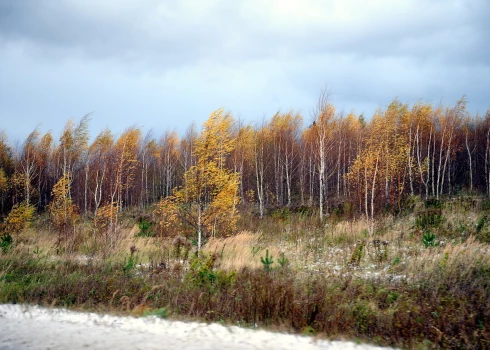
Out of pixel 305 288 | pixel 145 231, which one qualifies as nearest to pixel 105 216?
pixel 145 231

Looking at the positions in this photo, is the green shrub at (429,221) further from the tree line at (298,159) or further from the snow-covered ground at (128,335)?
the snow-covered ground at (128,335)

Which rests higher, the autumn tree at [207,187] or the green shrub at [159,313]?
the autumn tree at [207,187]

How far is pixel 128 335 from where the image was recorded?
456cm

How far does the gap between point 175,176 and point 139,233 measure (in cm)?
3085

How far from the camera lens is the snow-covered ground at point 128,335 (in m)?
4.23

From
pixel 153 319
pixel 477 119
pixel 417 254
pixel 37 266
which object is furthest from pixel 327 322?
pixel 477 119

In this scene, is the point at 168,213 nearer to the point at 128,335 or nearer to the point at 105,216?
the point at 105,216

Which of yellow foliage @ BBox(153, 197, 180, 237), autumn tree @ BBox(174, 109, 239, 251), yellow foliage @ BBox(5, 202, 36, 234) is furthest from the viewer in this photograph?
yellow foliage @ BBox(5, 202, 36, 234)

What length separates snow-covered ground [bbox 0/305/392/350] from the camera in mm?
4227

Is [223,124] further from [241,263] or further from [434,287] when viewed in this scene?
[434,287]

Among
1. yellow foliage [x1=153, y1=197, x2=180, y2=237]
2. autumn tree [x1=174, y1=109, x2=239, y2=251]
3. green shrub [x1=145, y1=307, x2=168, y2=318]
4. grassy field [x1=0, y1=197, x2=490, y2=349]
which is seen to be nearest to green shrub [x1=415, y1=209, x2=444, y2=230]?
grassy field [x1=0, y1=197, x2=490, y2=349]

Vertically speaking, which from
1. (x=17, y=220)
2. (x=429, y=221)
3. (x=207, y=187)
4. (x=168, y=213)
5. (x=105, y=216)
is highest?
(x=207, y=187)

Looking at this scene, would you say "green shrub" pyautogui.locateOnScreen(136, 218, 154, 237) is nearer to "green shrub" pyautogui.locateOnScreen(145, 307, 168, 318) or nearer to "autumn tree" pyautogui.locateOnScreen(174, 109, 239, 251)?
"autumn tree" pyautogui.locateOnScreen(174, 109, 239, 251)

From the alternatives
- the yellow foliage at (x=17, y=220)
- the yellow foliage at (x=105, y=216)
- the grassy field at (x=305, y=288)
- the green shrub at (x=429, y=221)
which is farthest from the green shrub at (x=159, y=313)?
the yellow foliage at (x=17, y=220)
